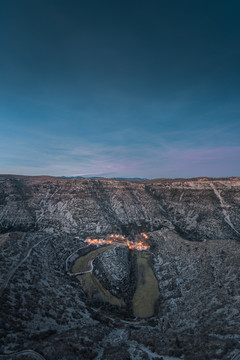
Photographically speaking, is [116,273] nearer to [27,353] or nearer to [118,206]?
[27,353]

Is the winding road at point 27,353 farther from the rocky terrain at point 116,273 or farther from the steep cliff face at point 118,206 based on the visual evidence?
the steep cliff face at point 118,206

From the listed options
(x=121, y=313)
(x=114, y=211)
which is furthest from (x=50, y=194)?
(x=121, y=313)

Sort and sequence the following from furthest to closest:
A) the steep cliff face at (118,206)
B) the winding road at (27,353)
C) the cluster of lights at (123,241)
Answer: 1. the steep cliff face at (118,206)
2. the cluster of lights at (123,241)
3. the winding road at (27,353)

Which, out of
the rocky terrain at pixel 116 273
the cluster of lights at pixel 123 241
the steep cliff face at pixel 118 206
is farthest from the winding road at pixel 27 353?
the steep cliff face at pixel 118 206

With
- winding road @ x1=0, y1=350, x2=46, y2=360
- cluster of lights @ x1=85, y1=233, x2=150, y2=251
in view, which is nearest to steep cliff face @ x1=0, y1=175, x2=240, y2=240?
cluster of lights @ x1=85, y1=233, x2=150, y2=251

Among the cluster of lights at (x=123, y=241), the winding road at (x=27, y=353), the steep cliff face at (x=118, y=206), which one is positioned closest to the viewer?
the winding road at (x=27, y=353)

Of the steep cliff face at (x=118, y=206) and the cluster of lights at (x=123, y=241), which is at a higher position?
the steep cliff face at (x=118, y=206)

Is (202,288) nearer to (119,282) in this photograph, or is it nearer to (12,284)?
(119,282)
